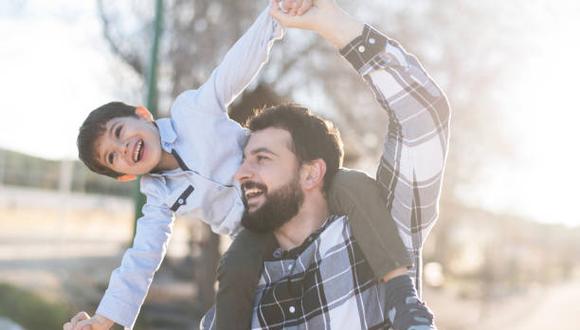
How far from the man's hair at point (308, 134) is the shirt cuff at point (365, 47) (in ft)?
0.91

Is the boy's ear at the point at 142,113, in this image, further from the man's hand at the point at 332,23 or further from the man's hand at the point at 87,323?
the man's hand at the point at 332,23

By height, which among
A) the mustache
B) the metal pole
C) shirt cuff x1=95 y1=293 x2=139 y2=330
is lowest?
shirt cuff x1=95 y1=293 x2=139 y2=330

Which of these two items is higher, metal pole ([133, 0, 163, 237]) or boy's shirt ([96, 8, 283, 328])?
metal pole ([133, 0, 163, 237])

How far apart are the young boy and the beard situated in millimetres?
64

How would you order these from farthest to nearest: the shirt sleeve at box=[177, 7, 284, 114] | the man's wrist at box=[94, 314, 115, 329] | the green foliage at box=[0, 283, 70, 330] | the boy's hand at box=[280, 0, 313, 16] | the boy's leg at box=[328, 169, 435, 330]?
the green foliage at box=[0, 283, 70, 330]
the shirt sleeve at box=[177, 7, 284, 114]
the man's wrist at box=[94, 314, 115, 329]
the boy's hand at box=[280, 0, 313, 16]
the boy's leg at box=[328, 169, 435, 330]

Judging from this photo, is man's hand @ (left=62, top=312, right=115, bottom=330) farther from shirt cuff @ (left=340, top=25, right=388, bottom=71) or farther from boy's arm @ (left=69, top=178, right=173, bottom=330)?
shirt cuff @ (left=340, top=25, right=388, bottom=71)

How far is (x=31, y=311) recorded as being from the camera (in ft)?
29.9

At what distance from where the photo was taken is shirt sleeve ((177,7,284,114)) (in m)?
2.65

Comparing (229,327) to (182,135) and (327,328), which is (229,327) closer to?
(327,328)

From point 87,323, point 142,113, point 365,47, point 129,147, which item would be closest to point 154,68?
point 142,113

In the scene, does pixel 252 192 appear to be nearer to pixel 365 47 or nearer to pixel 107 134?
pixel 365 47

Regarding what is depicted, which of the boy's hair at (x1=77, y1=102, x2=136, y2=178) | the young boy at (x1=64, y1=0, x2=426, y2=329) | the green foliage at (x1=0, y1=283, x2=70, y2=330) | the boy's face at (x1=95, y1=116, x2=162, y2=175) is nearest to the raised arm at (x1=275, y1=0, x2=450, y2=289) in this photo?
the young boy at (x1=64, y1=0, x2=426, y2=329)

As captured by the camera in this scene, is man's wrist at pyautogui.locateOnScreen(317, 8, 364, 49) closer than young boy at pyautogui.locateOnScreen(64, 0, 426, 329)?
Yes

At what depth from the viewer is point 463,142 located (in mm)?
14273
